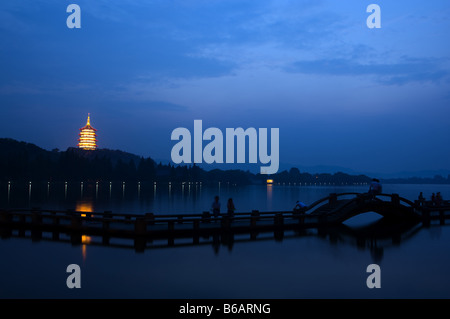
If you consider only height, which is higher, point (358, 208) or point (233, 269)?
point (358, 208)

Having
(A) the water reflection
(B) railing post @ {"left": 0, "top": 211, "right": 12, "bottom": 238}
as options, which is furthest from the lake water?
(B) railing post @ {"left": 0, "top": 211, "right": 12, "bottom": 238}

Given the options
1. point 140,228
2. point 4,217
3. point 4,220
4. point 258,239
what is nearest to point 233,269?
point 140,228

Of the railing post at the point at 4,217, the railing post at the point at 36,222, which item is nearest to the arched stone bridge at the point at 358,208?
the railing post at the point at 36,222

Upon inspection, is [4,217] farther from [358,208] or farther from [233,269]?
[358,208]

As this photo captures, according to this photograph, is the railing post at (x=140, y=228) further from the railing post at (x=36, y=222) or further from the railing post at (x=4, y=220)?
the railing post at (x=4, y=220)

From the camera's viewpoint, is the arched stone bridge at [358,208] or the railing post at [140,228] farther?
the arched stone bridge at [358,208]

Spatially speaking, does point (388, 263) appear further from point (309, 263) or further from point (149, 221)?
point (149, 221)

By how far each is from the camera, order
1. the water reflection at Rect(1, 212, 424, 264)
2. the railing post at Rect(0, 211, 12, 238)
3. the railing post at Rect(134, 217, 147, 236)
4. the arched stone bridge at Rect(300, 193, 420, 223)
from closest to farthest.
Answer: the water reflection at Rect(1, 212, 424, 264)
the railing post at Rect(134, 217, 147, 236)
the railing post at Rect(0, 211, 12, 238)
the arched stone bridge at Rect(300, 193, 420, 223)

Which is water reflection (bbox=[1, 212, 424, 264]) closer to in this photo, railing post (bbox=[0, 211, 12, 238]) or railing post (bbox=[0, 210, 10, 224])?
railing post (bbox=[0, 211, 12, 238])
